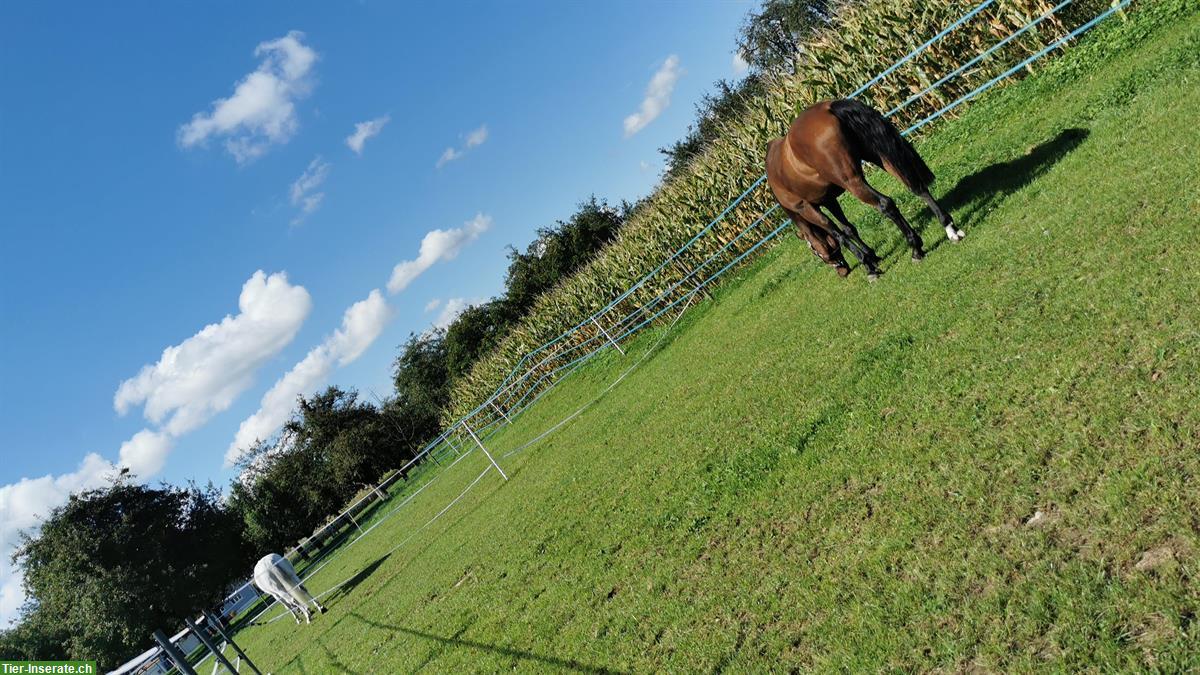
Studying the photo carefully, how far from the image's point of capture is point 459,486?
1945 centimetres

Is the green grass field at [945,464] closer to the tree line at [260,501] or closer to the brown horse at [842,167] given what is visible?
the brown horse at [842,167]

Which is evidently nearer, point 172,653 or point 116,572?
point 172,653

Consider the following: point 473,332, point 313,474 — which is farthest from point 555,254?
point 313,474

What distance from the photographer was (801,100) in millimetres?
14641

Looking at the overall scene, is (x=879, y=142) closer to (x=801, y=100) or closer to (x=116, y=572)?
(x=801, y=100)

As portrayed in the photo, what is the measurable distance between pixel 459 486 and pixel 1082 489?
17.8 m

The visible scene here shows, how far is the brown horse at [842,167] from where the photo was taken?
762 centimetres

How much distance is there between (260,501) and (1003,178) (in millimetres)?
43446

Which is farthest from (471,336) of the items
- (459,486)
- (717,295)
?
(717,295)

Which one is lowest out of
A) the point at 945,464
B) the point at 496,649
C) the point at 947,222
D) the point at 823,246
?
the point at 945,464

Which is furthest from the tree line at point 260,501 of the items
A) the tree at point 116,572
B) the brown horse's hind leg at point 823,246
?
the brown horse's hind leg at point 823,246

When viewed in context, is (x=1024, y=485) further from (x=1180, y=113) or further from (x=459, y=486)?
(x=459, y=486)

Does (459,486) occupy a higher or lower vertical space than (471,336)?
lower

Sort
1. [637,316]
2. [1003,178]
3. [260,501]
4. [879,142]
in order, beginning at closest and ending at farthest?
[879,142] → [1003,178] → [637,316] → [260,501]
